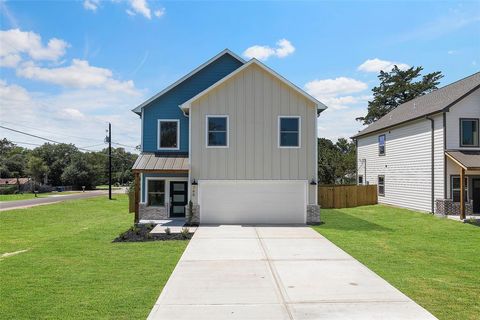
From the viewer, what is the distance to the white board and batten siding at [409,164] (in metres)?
18.6

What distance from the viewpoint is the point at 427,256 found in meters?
9.56

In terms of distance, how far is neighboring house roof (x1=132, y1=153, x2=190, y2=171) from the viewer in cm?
1602

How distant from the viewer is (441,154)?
18031mm

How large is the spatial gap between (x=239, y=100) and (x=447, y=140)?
35.4 feet

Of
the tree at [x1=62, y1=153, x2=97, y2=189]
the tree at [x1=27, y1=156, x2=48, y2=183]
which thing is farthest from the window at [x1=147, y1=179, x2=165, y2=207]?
the tree at [x1=27, y1=156, x2=48, y2=183]

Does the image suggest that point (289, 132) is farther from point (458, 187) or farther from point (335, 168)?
point (335, 168)

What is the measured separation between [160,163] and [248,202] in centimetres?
448

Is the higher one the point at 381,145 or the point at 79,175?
the point at 381,145

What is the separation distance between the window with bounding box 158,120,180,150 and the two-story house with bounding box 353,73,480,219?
43.3 feet

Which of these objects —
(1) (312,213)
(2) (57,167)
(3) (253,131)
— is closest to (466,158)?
(1) (312,213)

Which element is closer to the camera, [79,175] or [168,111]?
[168,111]

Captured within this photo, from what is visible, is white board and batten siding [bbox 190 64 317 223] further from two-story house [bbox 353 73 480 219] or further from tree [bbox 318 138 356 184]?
tree [bbox 318 138 356 184]

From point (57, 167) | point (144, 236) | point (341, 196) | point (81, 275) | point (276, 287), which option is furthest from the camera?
point (57, 167)

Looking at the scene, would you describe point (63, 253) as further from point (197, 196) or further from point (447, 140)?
point (447, 140)
